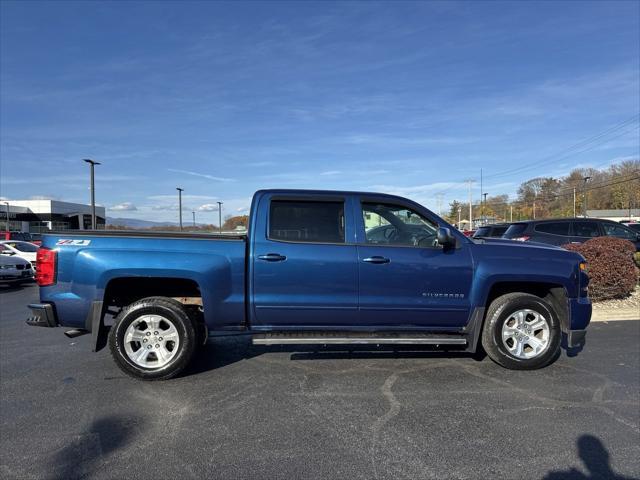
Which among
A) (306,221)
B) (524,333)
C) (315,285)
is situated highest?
(306,221)

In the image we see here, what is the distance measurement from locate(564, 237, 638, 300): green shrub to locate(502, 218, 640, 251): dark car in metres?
2.86

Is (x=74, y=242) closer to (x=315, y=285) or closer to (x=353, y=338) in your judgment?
(x=315, y=285)

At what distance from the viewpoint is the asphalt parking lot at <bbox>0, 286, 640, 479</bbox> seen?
2.98 metres

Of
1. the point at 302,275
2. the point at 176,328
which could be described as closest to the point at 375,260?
the point at 302,275

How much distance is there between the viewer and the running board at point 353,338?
453 centimetres

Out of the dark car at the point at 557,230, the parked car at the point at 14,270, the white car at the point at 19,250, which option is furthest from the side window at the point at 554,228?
the white car at the point at 19,250

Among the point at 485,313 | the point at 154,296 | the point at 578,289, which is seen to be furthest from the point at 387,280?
the point at 154,296

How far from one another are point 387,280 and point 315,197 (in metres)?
1.24

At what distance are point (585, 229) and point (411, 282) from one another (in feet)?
32.4

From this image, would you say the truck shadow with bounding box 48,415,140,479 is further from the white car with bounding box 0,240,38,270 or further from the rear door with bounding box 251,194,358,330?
the white car with bounding box 0,240,38,270

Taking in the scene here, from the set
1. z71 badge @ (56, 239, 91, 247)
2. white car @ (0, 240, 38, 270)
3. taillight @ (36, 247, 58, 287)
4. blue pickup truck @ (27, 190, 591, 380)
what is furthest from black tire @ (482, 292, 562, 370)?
white car @ (0, 240, 38, 270)

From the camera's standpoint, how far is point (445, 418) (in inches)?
145

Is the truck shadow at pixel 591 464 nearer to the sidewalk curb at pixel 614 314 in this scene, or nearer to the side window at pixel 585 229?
the sidewalk curb at pixel 614 314

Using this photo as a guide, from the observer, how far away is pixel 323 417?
368 centimetres
